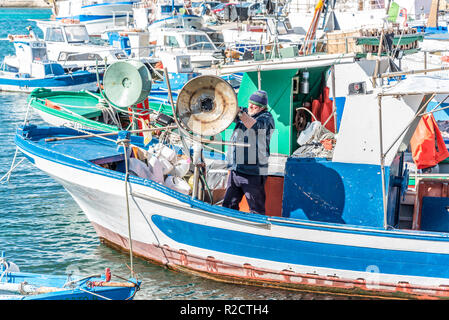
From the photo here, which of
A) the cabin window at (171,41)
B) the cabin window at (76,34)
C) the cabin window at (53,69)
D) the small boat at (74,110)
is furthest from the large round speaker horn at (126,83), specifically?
the cabin window at (76,34)

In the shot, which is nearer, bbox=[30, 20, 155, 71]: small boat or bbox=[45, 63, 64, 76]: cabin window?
bbox=[45, 63, 64, 76]: cabin window

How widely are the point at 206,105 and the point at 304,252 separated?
215 centimetres

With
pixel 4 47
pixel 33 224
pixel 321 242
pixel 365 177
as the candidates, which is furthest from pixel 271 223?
pixel 4 47

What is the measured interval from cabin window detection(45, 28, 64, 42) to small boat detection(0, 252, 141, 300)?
77.9 feet

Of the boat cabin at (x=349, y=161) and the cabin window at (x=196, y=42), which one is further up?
the cabin window at (x=196, y=42)

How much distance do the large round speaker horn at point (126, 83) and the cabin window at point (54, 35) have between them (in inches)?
877

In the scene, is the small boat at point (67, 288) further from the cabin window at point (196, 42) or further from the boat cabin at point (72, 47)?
the boat cabin at point (72, 47)

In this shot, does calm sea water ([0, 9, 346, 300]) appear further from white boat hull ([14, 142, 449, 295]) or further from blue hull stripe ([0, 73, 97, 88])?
blue hull stripe ([0, 73, 97, 88])

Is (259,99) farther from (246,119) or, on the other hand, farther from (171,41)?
(171,41)

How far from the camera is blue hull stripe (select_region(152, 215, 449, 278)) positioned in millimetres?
7305

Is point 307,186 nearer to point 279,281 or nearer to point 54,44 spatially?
point 279,281

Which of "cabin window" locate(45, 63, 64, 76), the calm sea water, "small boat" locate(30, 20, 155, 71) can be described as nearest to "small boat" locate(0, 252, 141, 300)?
the calm sea water

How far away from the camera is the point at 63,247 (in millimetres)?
10109

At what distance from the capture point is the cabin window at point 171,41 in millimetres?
25109
